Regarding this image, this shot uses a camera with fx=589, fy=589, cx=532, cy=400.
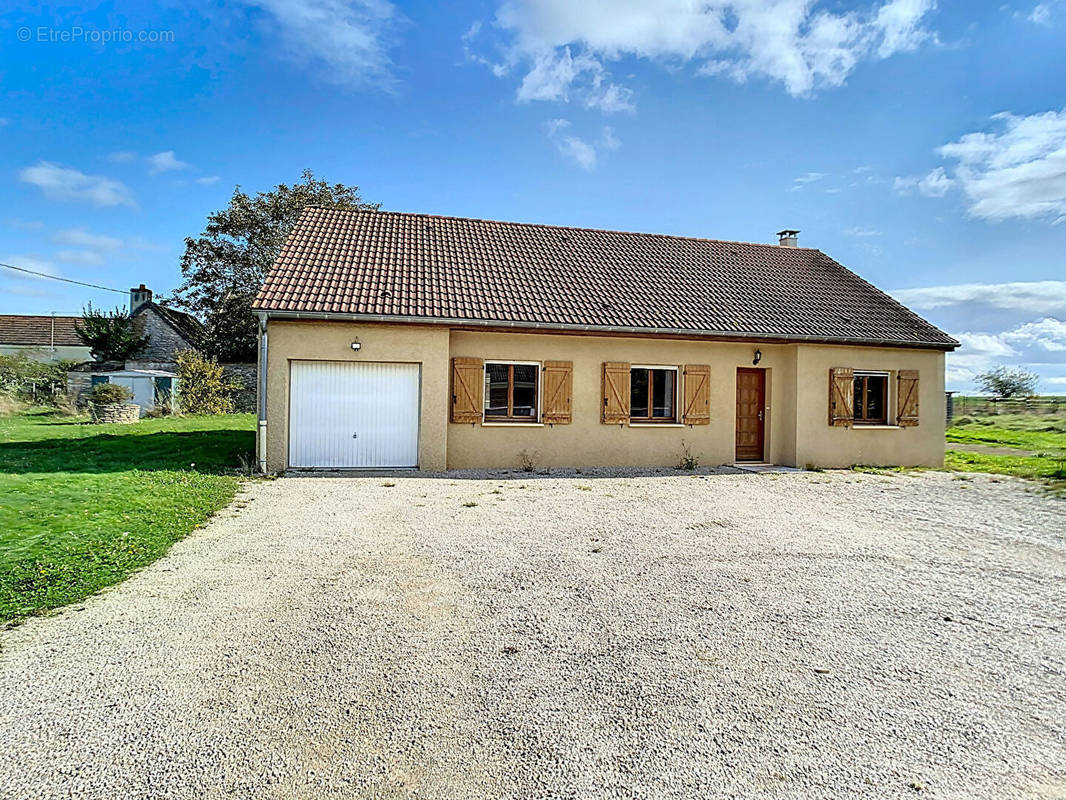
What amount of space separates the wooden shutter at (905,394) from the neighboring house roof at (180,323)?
2991 centimetres

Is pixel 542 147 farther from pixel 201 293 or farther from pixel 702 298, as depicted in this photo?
pixel 201 293

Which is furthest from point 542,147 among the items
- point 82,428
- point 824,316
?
point 82,428

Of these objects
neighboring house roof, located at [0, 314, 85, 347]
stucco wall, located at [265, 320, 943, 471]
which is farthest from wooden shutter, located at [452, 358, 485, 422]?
neighboring house roof, located at [0, 314, 85, 347]

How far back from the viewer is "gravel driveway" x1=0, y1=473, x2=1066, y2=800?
2523 millimetres

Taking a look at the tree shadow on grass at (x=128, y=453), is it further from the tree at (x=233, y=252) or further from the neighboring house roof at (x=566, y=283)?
the tree at (x=233, y=252)

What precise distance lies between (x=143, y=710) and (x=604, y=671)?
2426mm

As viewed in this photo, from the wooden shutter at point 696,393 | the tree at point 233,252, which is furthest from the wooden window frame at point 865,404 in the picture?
the tree at point 233,252

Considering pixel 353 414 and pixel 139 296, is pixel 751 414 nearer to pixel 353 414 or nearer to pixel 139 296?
pixel 353 414

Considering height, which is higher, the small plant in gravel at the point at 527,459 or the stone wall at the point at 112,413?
the stone wall at the point at 112,413

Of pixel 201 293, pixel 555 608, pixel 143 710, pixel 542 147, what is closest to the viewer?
pixel 143 710

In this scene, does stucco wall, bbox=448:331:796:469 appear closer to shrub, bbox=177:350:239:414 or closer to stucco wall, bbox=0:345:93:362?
shrub, bbox=177:350:239:414

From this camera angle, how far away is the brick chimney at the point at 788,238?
18.2m

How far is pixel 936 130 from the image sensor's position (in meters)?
11.6

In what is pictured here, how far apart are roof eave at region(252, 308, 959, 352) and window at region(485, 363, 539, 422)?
91 centimetres
